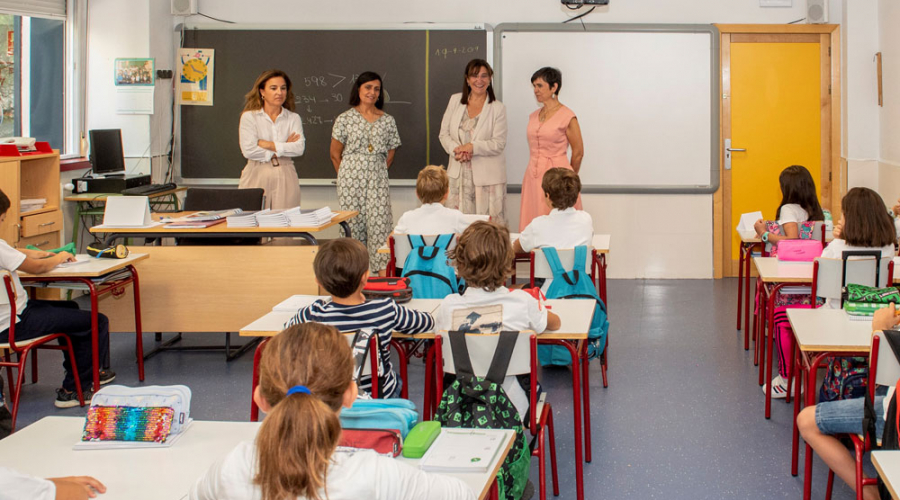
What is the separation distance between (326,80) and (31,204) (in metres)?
2.57

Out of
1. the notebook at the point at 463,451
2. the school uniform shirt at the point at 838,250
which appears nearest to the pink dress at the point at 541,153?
the school uniform shirt at the point at 838,250

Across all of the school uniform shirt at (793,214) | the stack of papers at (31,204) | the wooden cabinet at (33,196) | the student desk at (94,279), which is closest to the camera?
the student desk at (94,279)

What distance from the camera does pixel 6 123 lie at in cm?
662

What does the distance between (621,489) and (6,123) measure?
5.32 meters

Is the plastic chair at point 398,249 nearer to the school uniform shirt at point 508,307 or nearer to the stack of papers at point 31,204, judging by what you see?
the school uniform shirt at point 508,307

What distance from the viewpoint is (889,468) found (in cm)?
184

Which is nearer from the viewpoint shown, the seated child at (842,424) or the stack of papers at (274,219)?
the seated child at (842,424)

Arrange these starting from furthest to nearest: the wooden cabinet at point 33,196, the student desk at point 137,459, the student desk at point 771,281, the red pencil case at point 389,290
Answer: the wooden cabinet at point 33,196 → the student desk at point 771,281 → the red pencil case at point 389,290 → the student desk at point 137,459

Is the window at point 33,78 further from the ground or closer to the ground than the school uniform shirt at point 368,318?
further from the ground

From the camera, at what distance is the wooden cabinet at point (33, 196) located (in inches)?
217

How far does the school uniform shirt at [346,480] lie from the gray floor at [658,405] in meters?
1.72

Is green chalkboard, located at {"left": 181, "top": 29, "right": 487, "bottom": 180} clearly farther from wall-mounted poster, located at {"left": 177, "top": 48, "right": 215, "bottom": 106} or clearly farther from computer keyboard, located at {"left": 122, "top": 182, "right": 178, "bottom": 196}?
computer keyboard, located at {"left": 122, "top": 182, "right": 178, "bottom": 196}

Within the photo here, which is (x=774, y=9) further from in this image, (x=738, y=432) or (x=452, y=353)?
(x=452, y=353)

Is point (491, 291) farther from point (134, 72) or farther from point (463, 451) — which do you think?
point (134, 72)
